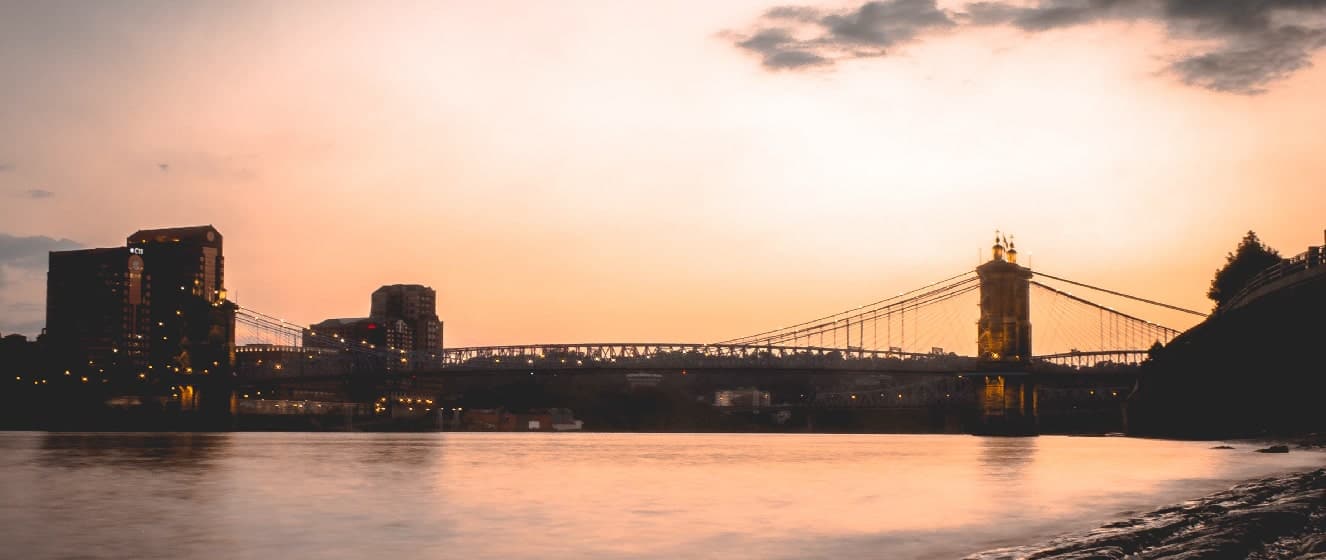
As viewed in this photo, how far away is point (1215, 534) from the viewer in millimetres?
16797

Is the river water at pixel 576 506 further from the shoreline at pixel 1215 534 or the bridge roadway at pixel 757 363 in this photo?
the bridge roadway at pixel 757 363

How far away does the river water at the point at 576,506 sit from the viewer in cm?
2214

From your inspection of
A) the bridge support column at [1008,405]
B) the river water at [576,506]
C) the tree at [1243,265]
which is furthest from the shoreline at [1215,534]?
the bridge support column at [1008,405]

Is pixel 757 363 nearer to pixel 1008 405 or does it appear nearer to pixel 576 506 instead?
pixel 1008 405

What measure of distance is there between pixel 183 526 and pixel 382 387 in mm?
157222

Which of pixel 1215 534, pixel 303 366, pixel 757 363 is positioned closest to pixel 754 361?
pixel 757 363

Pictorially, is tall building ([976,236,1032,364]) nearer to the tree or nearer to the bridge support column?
the bridge support column

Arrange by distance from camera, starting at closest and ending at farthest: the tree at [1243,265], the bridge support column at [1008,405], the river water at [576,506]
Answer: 1. the river water at [576,506]
2. the tree at [1243,265]
3. the bridge support column at [1008,405]

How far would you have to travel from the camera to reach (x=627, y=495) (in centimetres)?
3534

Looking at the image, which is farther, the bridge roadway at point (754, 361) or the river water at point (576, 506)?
the bridge roadway at point (754, 361)

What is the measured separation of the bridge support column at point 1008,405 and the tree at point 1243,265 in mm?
30948

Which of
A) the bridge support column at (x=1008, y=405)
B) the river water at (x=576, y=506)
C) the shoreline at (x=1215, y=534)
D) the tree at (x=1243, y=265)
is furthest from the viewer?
the bridge support column at (x=1008, y=405)

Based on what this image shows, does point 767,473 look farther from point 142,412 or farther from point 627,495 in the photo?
point 142,412

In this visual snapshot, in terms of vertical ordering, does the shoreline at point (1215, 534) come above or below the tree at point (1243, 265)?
below
